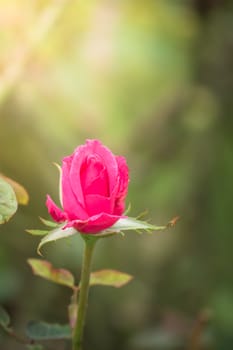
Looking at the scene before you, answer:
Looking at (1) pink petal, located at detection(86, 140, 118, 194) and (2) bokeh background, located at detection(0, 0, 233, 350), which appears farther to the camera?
(2) bokeh background, located at detection(0, 0, 233, 350)

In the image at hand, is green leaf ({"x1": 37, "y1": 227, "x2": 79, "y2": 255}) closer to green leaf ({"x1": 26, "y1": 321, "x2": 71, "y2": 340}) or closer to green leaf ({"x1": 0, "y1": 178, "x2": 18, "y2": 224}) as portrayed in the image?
green leaf ({"x1": 0, "y1": 178, "x2": 18, "y2": 224})

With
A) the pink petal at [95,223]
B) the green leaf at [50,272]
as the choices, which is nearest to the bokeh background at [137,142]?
the green leaf at [50,272]

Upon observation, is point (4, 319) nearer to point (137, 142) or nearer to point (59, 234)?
point (59, 234)

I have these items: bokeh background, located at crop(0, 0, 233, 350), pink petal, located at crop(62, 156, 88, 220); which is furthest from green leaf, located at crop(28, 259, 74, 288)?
bokeh background, located at crop(0, 0, 233, 350)

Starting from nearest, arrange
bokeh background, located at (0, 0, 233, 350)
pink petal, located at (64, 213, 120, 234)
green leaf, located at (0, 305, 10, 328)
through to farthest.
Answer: pink petal, located at (64, 213, 120, 234), green leaf, located at (0, 305, 10, 328), bokeh background, located at (0, 0, 233, 350)

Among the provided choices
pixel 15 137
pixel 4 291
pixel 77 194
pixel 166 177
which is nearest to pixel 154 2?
pixel 166 177
